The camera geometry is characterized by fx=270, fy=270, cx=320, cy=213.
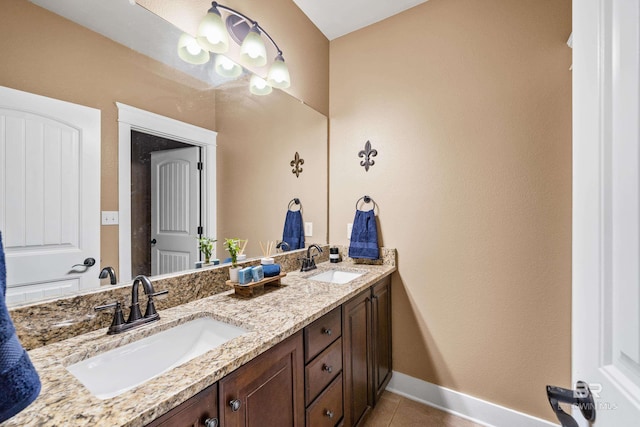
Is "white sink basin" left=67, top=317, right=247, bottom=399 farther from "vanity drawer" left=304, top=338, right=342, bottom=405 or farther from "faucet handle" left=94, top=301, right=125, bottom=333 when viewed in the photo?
"vanity drawer" left=304, top=338, right=342, bottom=405

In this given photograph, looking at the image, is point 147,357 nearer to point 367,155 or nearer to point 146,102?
point 146,102

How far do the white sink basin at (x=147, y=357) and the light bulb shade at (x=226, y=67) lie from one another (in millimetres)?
1244

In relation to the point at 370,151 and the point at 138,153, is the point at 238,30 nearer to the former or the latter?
the point at 138,153

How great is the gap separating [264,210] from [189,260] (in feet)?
1.99

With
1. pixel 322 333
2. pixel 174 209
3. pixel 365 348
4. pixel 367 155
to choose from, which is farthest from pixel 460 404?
pixel 174 209

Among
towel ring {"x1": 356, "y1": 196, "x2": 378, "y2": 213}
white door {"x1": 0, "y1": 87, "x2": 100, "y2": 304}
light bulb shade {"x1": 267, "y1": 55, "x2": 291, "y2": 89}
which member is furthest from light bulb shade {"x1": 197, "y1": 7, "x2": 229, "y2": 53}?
towel ring {"x1": 356, "y1": 196, "x2": 378, "y2": 213}

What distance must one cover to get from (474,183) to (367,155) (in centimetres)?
76

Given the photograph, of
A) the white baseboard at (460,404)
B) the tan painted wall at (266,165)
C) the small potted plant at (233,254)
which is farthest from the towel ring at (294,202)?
the white baseboard at (460,404)

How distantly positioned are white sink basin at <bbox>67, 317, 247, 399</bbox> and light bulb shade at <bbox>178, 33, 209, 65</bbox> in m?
1.20

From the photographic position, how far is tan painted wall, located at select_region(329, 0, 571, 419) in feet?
4.93

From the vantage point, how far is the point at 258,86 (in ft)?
5.58

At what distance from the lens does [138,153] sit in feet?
3.61

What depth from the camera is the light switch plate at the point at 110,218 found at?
3.31 feet

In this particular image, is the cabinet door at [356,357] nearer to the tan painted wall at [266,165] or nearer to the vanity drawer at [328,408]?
the vanity drawer at [328,408]
